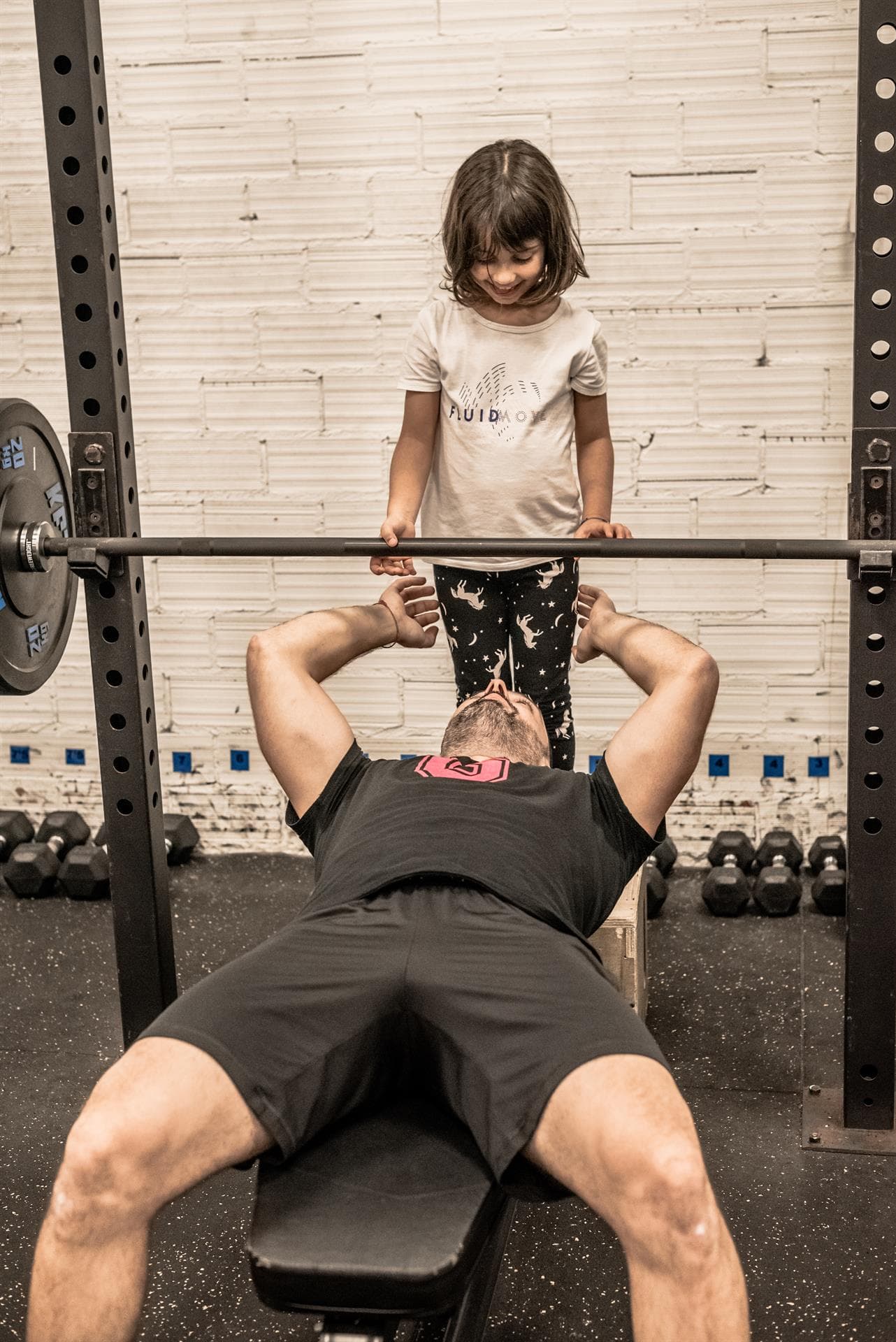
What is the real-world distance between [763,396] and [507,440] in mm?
945

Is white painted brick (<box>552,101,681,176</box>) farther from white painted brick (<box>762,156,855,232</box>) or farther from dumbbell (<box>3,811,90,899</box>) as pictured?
dumbbell (<box>3,811,90,899</box>)

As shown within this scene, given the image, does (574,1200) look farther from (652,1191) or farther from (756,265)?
(756,265)

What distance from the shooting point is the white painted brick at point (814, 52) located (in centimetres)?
304

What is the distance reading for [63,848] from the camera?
3.50m

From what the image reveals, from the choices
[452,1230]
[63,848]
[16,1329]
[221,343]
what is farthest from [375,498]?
[452,1230]

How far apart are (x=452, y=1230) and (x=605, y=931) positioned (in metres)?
1.14

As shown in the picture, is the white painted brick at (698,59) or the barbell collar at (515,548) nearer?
the barbell collar at (515,548)

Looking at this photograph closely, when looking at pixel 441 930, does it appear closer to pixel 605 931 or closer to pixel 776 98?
pixel 605 931

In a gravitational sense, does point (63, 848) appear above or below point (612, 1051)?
below

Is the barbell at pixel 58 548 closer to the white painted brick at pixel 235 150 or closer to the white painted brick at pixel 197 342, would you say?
the white painted brick at pixel 197 342

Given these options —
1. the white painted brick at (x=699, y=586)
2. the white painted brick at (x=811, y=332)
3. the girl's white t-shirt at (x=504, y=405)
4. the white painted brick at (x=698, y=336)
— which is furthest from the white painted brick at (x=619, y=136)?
the white painted brick at (x=699, y=586)

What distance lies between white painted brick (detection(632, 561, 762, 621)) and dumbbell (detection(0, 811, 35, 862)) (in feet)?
5.58

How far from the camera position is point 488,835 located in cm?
179

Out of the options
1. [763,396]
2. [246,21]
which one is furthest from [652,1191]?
[246,21]
